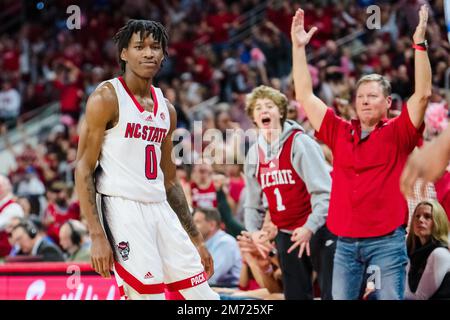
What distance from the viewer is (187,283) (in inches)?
168

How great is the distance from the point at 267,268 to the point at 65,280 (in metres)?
1.50

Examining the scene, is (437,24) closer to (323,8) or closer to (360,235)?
(323,8)

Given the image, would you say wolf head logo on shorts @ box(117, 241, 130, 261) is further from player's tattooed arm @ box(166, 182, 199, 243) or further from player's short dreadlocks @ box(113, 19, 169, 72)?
player's short dreadlocks @ box(113, 19, 169, 72)

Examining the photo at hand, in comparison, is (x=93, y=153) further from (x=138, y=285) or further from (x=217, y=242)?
(x=217, y=242)

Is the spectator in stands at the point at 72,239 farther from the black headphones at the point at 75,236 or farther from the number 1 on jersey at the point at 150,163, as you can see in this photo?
the number 1 on jersey at the point at 150,163

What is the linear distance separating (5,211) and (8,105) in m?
5.94

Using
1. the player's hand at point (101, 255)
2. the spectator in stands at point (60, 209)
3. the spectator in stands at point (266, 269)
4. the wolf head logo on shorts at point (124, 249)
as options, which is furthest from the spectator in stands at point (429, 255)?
the spectator in stands at point (60, 209)

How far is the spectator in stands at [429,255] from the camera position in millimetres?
5316

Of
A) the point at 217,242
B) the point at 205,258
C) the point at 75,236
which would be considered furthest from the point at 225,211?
the point at 205,258

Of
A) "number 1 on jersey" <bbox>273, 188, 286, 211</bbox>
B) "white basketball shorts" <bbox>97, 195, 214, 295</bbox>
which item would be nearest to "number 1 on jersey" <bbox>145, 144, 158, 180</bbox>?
"white basketball shorts" <bbox>97, 195, 214, 295</bbox>

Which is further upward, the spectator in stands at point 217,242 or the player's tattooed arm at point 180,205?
the player's tattooed arm at point 180,205

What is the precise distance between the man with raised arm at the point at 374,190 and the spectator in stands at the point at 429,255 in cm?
74

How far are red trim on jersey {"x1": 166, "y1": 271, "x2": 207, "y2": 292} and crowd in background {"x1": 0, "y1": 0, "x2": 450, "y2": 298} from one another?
162 centimetres
